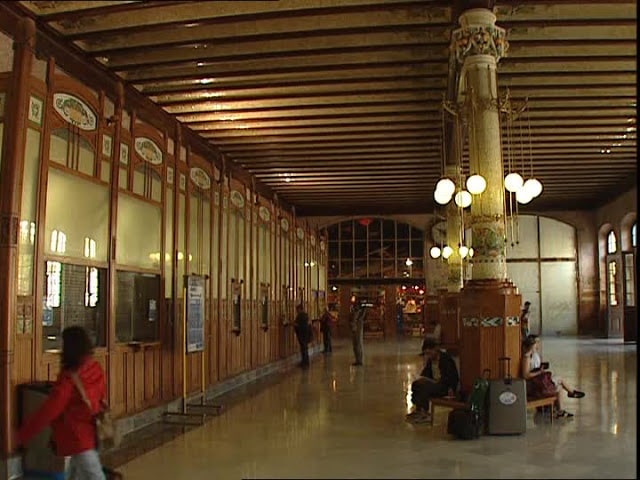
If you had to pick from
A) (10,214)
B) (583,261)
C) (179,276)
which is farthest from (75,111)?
(583,261)

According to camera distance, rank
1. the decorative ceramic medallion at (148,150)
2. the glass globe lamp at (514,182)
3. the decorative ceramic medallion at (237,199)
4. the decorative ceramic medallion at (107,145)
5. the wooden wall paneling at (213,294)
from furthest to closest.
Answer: the decorative ceramic medallion at (237,199) → the wooden wall paneling at (213,294) → the decorative ceramic medallion at (148,150) → the glass globe lamp at (514,182) → the decorative ceramic medallion at (107,145)

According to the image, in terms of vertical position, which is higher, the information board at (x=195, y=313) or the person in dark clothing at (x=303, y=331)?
the information board at (x=195, y=313)

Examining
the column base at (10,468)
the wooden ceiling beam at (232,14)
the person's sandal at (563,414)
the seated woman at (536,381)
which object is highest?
the wooden ceiling beam at (232,14)

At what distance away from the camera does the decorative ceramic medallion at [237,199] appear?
40.2 ft

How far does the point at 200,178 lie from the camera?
1053cm

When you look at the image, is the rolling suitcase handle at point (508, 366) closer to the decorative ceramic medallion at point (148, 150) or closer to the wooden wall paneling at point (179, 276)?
the wooden wall paneling at point (179, 276)

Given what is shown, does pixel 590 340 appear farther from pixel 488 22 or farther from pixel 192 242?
pixel 488 22

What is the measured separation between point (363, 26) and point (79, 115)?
308 centimetres

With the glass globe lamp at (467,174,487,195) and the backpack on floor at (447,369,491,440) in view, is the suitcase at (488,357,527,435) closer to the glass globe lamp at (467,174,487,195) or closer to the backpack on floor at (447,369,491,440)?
the backpack on floor at (447,369,491,440)

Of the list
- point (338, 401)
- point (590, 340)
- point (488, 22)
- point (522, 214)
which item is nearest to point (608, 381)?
point (338, 401)

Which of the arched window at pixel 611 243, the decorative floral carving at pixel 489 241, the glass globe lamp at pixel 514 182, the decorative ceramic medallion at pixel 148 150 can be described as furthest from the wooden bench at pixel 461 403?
the arched window at pixel 611 243

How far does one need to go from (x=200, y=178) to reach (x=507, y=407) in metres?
6.13

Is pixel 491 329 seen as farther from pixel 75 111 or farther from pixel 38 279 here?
pixel 75 111

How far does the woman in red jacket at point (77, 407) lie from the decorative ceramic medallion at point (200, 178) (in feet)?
21.4
